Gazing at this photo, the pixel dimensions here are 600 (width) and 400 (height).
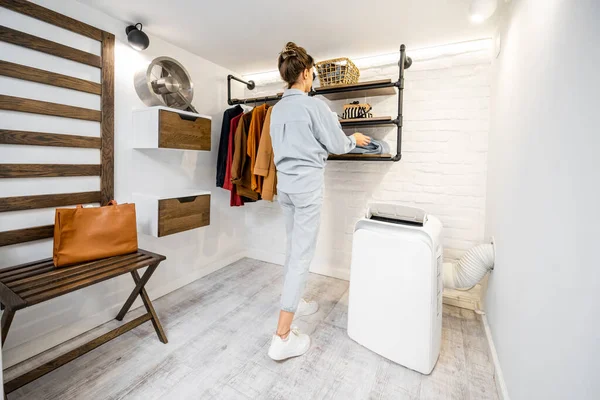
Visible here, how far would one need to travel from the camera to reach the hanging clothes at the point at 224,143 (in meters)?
2.59

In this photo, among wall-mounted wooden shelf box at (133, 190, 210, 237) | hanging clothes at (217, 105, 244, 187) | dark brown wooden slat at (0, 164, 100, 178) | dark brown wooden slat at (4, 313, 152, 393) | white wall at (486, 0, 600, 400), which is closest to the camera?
white wall at (486, 0, 600, 400)

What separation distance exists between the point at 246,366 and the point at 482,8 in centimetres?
228

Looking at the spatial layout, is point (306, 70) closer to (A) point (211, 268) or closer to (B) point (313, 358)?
(B) point (313, 358)

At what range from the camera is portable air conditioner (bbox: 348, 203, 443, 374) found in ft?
4.87

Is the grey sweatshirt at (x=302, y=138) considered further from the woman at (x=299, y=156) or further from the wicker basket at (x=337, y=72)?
the wicker basket at (x=337, y=72)

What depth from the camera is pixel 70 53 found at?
168 centimetres

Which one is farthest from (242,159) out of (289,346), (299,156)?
(289,346)

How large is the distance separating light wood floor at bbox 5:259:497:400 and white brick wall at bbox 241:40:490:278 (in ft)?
2.52

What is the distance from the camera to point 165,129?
196 cm

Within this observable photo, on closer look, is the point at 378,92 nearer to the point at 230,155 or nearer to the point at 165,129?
the point at 230,155

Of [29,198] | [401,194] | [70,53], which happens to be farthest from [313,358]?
[70,53]

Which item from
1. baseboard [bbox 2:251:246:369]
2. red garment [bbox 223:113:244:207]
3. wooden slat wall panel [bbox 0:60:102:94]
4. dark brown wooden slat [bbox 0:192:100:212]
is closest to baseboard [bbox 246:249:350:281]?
baseboard [bbox 2:251:246:369]

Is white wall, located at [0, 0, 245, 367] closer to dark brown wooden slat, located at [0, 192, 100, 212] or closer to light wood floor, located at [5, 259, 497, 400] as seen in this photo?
dark brown wooden slat, located at [0, 192, 100, 212]

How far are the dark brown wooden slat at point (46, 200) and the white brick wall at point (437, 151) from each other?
6.06 ft
